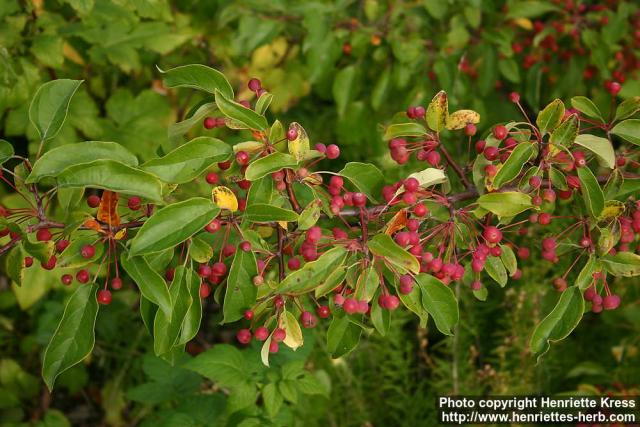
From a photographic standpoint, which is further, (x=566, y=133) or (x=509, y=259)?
(x=509, y=259)

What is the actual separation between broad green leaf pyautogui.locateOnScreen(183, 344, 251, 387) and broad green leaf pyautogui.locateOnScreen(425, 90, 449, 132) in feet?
2.51

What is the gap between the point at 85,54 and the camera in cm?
213

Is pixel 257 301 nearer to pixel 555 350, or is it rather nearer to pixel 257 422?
pixel 257 422

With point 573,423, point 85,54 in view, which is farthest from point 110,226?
point 573,423

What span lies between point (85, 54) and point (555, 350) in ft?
6.06

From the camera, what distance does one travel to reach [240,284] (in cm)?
108

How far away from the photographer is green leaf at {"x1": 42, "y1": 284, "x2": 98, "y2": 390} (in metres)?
1.03

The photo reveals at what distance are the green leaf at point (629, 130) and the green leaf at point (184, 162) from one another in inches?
25.7

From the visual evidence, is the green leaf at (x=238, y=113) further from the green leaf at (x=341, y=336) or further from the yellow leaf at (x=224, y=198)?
the green leaf at (x=341, y=336)

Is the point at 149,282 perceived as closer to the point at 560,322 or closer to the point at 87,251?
the point at 87,251

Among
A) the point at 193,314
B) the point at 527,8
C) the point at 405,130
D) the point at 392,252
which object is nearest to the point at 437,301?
the point at 392,252

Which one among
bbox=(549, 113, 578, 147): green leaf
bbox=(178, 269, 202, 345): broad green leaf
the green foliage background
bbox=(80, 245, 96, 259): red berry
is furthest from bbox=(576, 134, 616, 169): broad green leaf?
the green foliage background

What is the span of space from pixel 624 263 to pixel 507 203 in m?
0.26

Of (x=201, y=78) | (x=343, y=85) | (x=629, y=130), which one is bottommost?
(x=343, y=85)
